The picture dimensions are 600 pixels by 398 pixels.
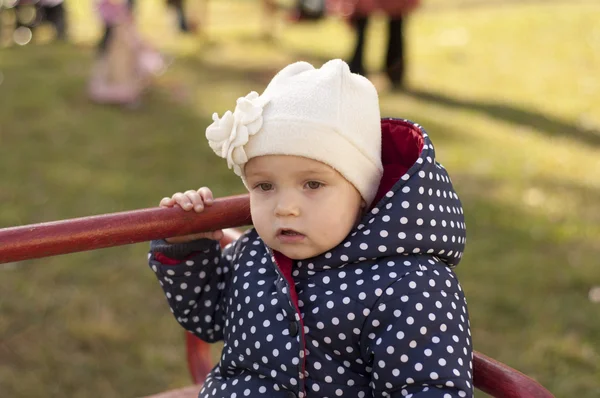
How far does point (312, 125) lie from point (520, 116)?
4.62m

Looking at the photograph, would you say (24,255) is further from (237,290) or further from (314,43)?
(314,43)

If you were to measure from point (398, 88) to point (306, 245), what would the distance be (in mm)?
5237

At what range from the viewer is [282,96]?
159 centimetres

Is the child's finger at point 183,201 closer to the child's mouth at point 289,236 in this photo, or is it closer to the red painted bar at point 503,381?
the child's mouth at point 289,236

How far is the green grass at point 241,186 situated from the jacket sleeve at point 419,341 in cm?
150

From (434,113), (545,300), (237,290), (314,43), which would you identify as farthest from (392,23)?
(237,290)

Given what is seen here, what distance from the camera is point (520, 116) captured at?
5.93 meters

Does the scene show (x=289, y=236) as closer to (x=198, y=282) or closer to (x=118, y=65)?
(x=198, y=282)

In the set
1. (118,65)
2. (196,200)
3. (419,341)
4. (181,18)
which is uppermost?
(196,200)

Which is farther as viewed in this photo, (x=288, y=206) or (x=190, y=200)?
(x=190, y=200)

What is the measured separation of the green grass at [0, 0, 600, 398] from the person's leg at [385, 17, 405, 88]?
5.0 inches

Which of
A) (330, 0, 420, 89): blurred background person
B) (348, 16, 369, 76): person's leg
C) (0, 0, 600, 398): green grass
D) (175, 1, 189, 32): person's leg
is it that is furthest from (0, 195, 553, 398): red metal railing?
(175, 1, 189, 32): person's leg

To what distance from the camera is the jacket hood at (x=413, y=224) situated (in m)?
1.54

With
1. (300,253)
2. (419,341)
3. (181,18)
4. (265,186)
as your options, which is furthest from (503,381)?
(181,18)
